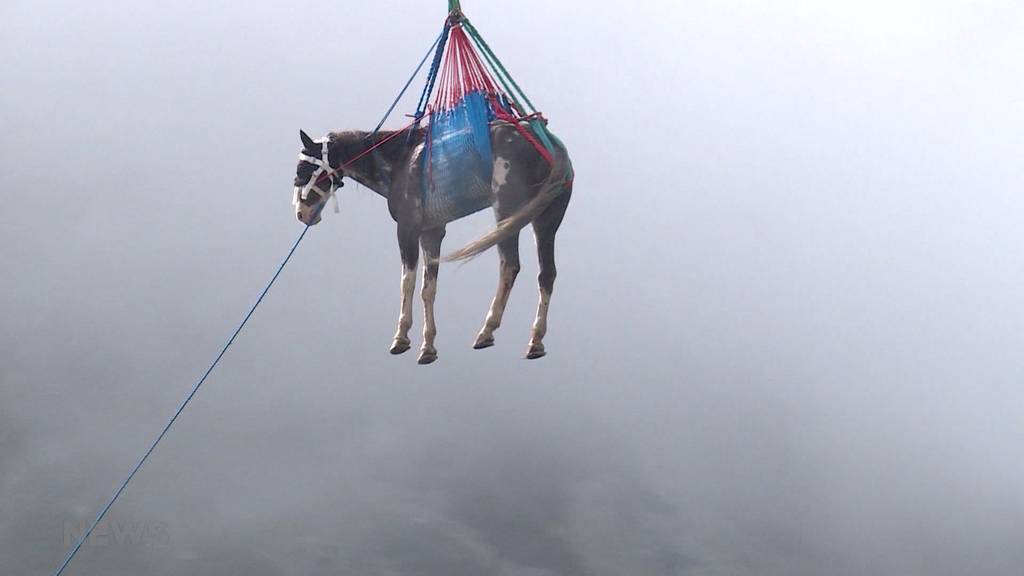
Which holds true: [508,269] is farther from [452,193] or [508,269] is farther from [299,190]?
[299,190]

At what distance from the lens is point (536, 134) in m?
20.9

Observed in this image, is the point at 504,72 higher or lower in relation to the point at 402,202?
higher

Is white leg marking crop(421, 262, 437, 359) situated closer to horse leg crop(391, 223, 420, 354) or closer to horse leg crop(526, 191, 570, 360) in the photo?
horse leg crop(391, 223, 420, 354)

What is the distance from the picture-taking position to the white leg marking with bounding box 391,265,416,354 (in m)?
21.3

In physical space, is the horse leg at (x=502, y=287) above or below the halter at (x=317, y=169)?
below

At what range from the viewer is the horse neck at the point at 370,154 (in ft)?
71.4

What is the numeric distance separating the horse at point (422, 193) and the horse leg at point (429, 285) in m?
0.01

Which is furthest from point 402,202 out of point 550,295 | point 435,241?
point 550,295

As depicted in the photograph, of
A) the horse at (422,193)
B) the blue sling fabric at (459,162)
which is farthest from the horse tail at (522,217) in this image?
the blue sling fabric at (459,162)

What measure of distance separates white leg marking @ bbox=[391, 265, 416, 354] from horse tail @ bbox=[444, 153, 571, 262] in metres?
1.01

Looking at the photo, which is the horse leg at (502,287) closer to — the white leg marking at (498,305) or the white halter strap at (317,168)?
the white leg marking at (498,305)

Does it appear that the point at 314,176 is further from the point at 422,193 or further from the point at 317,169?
the point at 422,193

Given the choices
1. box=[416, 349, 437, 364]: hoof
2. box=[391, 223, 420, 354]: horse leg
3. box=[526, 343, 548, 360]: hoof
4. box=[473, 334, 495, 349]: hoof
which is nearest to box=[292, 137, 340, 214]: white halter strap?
box=[391, 223, 420, 354]: horse leg

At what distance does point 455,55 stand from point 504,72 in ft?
2.10
